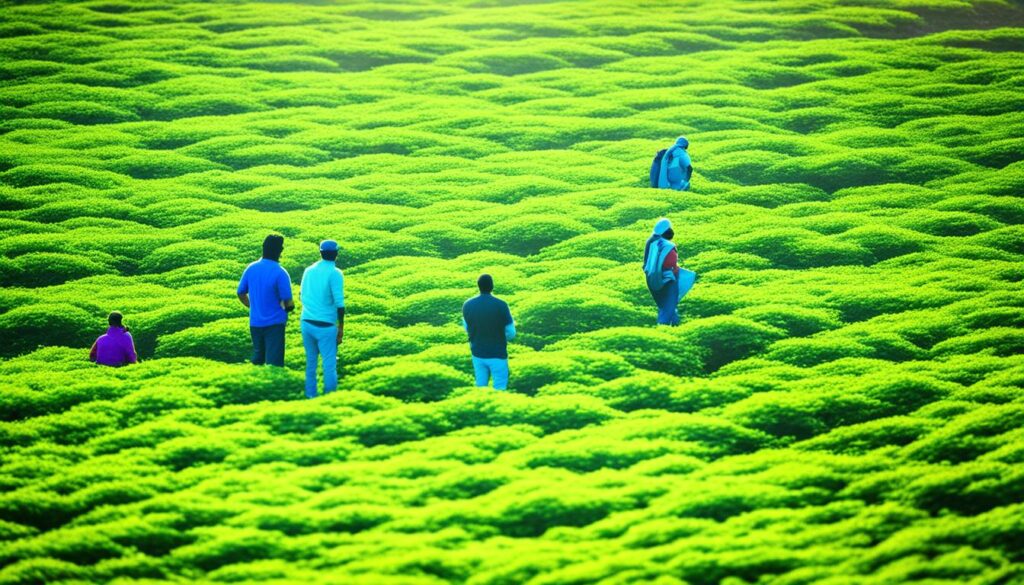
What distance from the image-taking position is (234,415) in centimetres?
1797

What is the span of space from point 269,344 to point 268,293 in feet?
4.11

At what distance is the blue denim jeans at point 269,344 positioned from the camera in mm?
19203

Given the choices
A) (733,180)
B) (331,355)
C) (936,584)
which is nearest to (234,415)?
(331,355)

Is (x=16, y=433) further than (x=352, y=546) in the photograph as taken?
Yes

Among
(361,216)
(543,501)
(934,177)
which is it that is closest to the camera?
(543,501)

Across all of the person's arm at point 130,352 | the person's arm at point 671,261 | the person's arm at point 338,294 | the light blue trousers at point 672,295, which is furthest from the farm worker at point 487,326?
the person's arm at point 130,352

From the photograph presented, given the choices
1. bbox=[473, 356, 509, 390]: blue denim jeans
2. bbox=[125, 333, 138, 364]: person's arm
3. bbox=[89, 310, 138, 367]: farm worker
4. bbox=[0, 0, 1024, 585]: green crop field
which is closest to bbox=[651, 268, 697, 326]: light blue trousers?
bbox=[0, 0, 1024, 585]: green crop field

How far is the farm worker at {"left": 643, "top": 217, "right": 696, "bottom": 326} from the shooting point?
21641mm

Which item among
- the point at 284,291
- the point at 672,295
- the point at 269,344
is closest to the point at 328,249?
the point at 284,291

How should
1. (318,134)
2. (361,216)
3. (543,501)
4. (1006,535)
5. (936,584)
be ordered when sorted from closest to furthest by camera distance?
(936,584)
(1006,535)
(543,501)
(361,216)
(318,134)

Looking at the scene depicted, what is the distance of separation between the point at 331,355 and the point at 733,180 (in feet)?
64.0

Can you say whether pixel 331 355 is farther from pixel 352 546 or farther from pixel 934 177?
pixel 934 177

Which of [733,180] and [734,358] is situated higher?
[733,180]

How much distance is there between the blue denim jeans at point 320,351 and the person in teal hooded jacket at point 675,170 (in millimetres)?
15887
